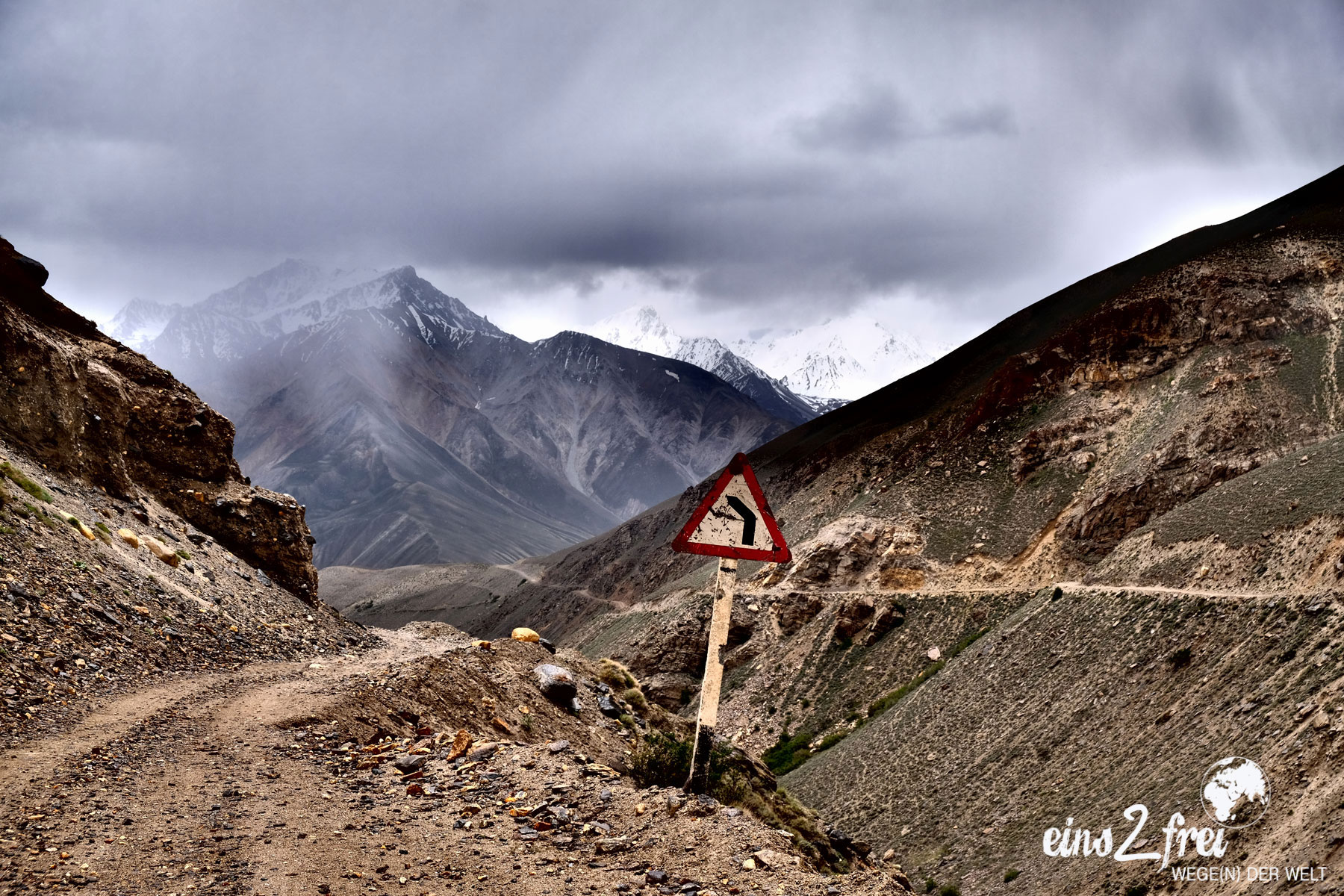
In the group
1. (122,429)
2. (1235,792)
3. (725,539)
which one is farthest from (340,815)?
(122,429)

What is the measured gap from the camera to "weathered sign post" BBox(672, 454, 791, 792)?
9.34 meters

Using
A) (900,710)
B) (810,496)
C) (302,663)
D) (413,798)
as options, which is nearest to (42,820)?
(413,798)

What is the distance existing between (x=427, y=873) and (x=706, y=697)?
131 inches

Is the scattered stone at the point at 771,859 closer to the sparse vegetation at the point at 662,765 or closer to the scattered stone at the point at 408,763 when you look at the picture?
A: the sparse vegetation at the point at 662,765

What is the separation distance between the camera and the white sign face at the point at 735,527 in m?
9.38

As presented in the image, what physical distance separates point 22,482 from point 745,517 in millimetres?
16368

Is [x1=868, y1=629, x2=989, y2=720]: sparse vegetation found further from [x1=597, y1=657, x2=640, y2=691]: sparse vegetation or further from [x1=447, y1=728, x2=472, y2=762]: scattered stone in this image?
[x1=447, y1=728, x2=472, y2=762]: scattered stone

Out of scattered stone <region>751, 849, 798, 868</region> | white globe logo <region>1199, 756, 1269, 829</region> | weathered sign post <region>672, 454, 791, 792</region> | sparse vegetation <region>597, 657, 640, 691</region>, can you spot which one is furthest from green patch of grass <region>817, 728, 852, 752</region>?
scattered stone <region>751, 849, 798, 868</region>

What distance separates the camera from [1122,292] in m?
70.4

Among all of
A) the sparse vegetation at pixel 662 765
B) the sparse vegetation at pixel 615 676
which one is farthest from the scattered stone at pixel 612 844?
the sparse vegetation at pixel 615 676

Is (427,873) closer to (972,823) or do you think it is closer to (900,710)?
(972,823)

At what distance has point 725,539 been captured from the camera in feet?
30.8

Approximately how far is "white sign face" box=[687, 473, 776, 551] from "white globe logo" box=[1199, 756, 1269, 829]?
10.2m

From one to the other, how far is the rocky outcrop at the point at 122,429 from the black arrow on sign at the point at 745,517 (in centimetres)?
1919
